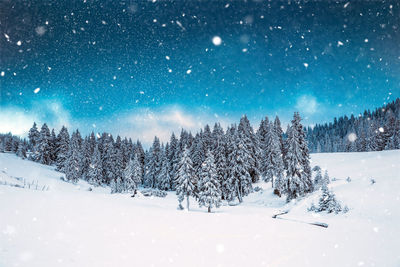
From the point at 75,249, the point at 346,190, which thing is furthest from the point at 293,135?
the point at 75,249

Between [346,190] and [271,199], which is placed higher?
[346,190]

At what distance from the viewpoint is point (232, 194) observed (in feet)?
125

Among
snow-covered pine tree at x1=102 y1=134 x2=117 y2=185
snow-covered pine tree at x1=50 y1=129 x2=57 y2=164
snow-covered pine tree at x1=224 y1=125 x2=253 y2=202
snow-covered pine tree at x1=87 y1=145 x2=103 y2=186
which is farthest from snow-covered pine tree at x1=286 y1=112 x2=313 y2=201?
snow-covered pine tree at x1=50 y1=129 x2=57 y2=164

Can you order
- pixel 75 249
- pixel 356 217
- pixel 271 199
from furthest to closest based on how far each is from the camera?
pixel 271 199 < pixel 356 217 < pixel 75 249

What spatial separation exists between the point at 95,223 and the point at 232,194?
3112cm

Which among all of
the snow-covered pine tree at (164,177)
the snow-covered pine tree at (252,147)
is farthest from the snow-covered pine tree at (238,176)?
the snow-covered pine tree at (164,177)

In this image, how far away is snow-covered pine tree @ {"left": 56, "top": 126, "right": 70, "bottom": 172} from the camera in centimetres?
5362

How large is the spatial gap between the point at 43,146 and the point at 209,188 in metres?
55.9

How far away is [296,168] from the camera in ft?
101

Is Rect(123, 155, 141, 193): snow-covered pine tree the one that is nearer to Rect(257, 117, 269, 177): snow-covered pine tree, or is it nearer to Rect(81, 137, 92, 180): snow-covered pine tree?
Rect(81, 137, 92, 180): snow-covered pine tree

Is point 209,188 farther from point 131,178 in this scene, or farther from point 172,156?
point 172,156

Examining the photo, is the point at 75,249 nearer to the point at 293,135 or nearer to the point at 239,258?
the point at 239,258

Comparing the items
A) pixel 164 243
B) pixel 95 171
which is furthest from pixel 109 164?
pixel 164 243

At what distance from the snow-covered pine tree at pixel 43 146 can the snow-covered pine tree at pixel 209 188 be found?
177 ft
